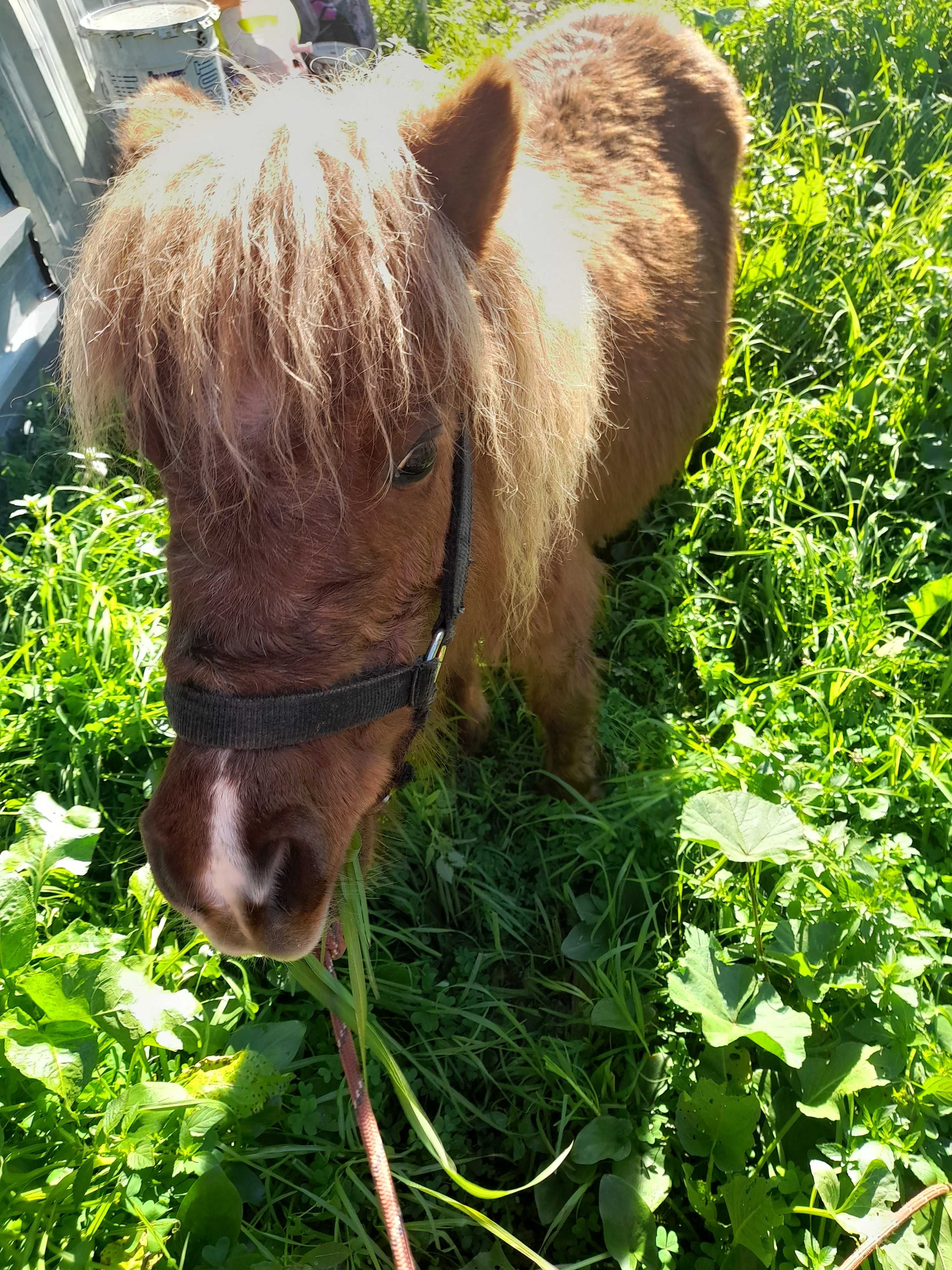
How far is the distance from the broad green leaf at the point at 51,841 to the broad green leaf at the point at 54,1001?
31 cm

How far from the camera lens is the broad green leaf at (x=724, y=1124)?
1597 mm

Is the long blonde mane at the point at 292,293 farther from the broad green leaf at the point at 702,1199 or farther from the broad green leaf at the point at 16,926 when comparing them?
the broad green leaf at the point at 702,1199

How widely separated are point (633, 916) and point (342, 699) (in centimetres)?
135

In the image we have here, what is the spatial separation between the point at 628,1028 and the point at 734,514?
2.06 m

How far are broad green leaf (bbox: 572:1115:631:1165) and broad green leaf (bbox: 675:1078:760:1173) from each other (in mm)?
136

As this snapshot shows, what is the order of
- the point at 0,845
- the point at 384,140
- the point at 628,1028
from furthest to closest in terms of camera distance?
the point at 0,845, the point at 628,1028, the point at 384,140

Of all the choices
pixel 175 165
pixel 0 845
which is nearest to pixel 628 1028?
pixel 0 845

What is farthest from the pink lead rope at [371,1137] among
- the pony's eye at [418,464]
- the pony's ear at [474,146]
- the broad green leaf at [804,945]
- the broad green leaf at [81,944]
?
the pony's ear at [474,146]

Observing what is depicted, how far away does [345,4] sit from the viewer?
182 inches

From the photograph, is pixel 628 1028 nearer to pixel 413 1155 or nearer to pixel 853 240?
pixel 413 1155

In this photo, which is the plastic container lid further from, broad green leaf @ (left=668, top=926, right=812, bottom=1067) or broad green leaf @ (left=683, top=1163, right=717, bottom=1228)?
broad green leaf @ (left=683, top=1163, right=717, bottom=1228)

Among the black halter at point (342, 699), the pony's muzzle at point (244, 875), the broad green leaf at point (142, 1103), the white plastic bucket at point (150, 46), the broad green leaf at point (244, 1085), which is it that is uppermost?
the white plastic bucket at point (150, 46)

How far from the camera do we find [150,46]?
392 cm

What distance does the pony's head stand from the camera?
1226 millimetres
